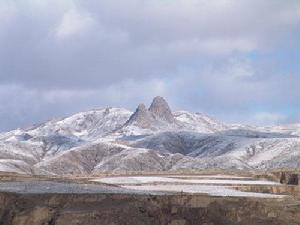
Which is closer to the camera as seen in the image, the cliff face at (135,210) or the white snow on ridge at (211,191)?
the cliff face at (135,210)

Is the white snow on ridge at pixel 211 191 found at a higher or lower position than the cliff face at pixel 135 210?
higher

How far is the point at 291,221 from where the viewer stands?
32125 mm

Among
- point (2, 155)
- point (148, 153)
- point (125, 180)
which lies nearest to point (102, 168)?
point (148, 153)

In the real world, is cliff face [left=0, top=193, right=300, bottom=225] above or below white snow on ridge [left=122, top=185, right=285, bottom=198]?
below

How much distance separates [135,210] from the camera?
31.8m

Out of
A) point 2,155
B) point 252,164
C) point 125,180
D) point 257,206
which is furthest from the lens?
point 2,155

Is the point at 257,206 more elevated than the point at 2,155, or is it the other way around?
the point at 2,155

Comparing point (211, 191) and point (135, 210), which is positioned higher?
point (211, 191)

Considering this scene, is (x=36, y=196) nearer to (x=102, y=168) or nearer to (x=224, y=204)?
(x=224, y=204)

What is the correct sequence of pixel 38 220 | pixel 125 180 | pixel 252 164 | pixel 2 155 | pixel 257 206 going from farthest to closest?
pixel 2 155, pixel 252 164, pixel 125 180, pixel 257 206, pixel 38 220

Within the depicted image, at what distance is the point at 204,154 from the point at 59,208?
161 meters

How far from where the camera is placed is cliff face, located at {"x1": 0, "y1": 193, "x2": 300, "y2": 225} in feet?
100

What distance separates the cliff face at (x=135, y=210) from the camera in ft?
100

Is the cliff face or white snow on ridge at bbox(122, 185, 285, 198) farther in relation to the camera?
white snow on ridge at bbox(122, 185, 285, 198)
